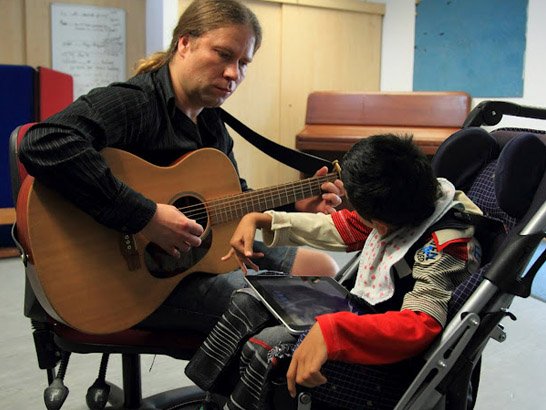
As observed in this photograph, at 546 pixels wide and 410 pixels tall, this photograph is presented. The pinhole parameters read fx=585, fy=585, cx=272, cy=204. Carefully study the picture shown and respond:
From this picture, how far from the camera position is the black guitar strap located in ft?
6.24

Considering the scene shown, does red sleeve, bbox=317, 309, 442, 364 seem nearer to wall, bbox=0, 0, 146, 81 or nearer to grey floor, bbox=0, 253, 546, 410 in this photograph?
grey floor, bbox=0, 253, 546, 410

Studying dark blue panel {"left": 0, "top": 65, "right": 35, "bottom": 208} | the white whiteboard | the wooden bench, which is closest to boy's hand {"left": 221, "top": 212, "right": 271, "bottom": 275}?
dark blue panel {"left": 0, "top": 65, "right": 35, "bottom": 208}

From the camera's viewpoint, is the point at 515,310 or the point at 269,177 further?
the point at 269,177

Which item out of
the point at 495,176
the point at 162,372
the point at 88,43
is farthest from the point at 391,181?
the point at 88,43

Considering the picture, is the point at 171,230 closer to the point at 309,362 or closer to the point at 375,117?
the point at 309,362

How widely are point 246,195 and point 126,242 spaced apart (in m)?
0.38

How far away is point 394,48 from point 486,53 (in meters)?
0.88

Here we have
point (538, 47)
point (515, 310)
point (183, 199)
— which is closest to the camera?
point (183, 199)

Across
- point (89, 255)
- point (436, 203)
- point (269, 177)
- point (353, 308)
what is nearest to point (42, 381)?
point (89, 255)

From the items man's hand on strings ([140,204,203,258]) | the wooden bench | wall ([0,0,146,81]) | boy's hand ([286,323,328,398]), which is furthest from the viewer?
wall ([0,0,146,81])

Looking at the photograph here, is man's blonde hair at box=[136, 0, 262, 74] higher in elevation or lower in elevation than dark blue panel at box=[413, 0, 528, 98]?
lower

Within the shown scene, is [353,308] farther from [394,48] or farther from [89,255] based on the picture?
[394,48]

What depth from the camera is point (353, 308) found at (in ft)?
4.35

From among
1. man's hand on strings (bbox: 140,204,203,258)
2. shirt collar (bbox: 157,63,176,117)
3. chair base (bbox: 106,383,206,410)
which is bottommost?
chair base (bbox: 106,383,206,410)
